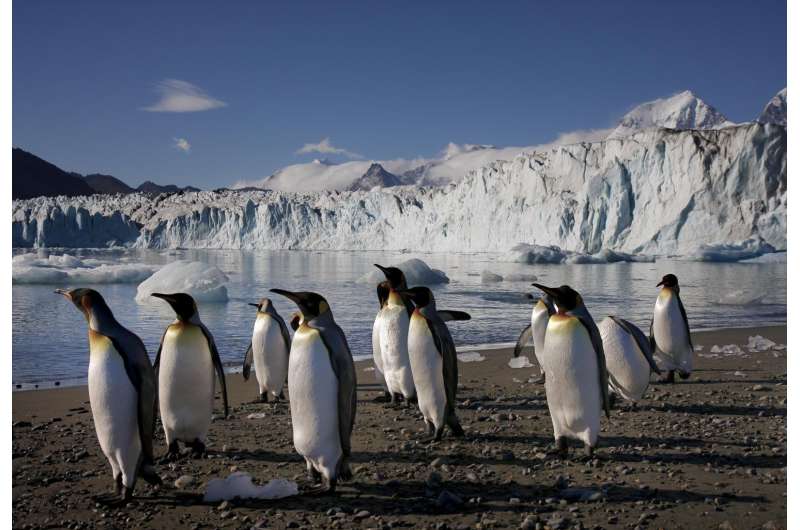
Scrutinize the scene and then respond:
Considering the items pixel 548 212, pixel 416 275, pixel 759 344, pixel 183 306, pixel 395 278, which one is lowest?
pixel 759 344

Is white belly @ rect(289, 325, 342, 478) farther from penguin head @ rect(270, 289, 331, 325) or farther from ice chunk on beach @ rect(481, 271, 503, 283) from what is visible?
ice chunk on beach @ rect(481, 271, 503, 283)

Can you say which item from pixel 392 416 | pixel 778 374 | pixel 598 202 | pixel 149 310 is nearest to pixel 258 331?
pixel 392 416

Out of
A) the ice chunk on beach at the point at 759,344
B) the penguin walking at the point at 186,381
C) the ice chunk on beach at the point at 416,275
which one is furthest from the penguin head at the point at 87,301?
the ice chunk on beach at the point at 416,275

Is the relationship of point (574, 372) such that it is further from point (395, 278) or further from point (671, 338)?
point (671, 338)

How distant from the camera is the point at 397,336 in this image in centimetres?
426

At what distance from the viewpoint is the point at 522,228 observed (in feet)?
119

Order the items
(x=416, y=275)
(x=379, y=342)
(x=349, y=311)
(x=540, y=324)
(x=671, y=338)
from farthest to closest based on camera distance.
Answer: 1. (x=416, y=275)
2. (x=349, y=311)
3. (x=671, y=338)
4. (x=540, y=324)
5. (x=379, y=342)

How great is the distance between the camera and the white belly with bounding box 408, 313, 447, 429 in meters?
3.58

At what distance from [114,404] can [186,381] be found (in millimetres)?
691

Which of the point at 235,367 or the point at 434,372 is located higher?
the point at 434,372

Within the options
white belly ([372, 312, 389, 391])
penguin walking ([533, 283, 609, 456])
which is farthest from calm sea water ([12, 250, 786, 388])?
penguin walking ([533, 283, 609, 456])

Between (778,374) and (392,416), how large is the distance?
11.1 ft

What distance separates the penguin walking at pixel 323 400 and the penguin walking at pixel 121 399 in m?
0.61

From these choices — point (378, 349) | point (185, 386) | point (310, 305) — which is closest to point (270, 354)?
point (378, 349)
